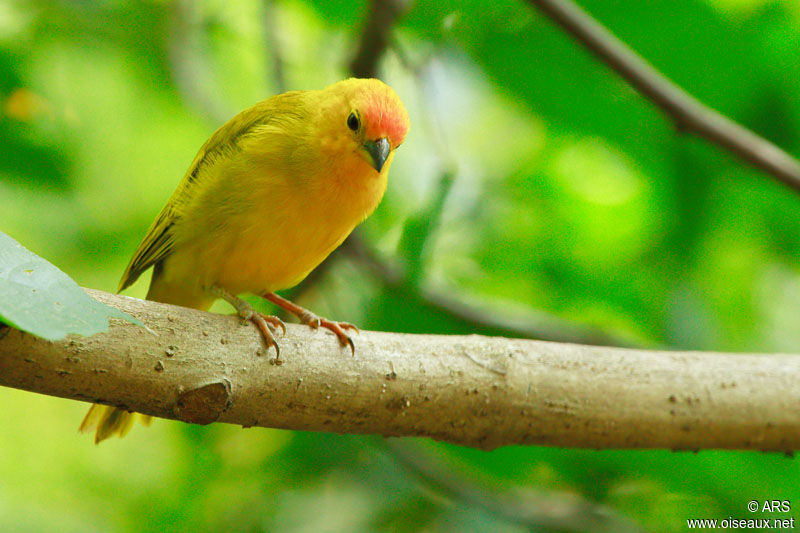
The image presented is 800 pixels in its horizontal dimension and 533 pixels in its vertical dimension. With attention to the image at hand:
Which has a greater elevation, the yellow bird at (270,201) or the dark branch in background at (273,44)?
the dark branch in background at (273,44)

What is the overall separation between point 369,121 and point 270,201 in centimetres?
49

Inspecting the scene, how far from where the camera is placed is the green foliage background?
145 inches

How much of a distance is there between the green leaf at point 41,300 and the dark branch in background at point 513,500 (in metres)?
2.54

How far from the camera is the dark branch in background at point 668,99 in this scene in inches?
124

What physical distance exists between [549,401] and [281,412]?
0.88 metres

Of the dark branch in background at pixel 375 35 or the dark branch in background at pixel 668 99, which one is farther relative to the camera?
the dark branch in background at pixel 375 35

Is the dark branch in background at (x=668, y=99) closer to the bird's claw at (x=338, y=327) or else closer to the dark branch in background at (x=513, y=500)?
the bird's claw at (x=338, y=327)

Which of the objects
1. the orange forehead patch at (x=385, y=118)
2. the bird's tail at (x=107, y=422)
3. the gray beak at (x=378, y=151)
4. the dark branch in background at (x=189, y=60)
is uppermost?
the dark branch in background at (x=189, y=60)

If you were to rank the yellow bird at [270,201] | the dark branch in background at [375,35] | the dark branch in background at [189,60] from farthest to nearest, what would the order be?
the dark branch in background at [189,60] < the dark branch in background at [375,35] < the yellow bird at [270,201]

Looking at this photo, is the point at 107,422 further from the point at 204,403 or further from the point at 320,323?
the point at 204,403

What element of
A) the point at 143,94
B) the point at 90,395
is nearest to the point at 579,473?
the point at 90,395

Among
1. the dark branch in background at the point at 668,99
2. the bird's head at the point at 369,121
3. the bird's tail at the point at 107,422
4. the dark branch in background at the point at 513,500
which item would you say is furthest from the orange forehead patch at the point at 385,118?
the dark branch in background at the point at 513,500

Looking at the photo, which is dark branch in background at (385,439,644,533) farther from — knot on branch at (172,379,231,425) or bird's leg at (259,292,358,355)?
knot on branch at (172,379,231,425)

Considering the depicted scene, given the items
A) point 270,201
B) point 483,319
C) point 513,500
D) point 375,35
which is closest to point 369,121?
point 270,201
